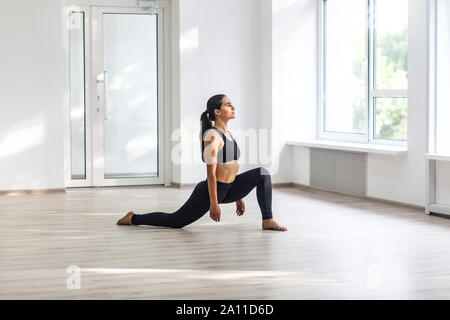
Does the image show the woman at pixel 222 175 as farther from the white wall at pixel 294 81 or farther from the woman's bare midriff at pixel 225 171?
the white wall at pixel 294 81

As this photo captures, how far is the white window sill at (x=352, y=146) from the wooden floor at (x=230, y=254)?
0.54 m

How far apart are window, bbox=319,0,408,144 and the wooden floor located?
42.1 inches

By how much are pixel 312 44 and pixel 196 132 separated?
177 centimetres

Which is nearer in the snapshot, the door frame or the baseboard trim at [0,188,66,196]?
the baseboard trim at [0,188,66,196]

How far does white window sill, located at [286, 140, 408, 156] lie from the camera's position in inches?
273

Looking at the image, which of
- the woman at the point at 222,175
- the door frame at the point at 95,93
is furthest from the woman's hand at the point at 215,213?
the door frame at the point at 95,93

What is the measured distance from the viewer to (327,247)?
16.3ft

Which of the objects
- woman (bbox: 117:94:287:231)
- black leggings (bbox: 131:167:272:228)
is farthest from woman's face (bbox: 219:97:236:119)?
black leggings (bbox: 131:167:272:228)

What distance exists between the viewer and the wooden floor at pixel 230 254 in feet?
12.3

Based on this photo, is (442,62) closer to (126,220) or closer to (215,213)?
(215,213)

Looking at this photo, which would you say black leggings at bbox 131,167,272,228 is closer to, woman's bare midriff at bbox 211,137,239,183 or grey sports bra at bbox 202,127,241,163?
woman's bare midriff at bbox 211,137,239,183

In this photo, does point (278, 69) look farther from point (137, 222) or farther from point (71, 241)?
point (71, 241)
